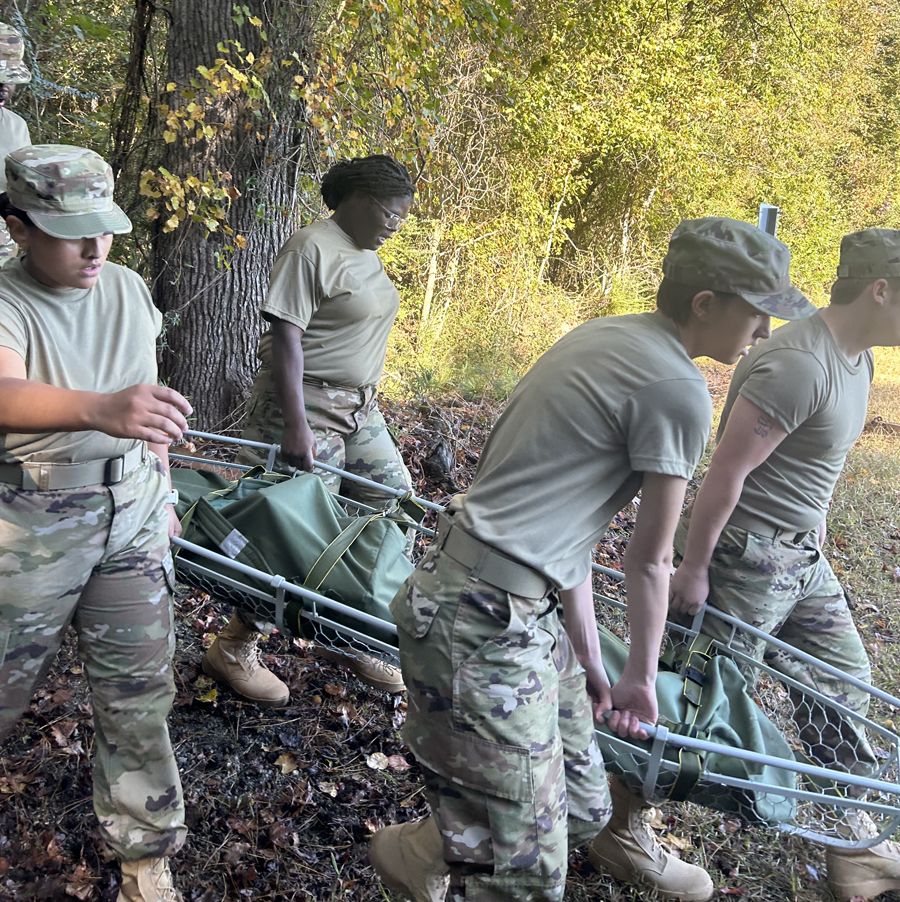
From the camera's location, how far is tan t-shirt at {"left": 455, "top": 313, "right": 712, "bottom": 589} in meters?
1.79

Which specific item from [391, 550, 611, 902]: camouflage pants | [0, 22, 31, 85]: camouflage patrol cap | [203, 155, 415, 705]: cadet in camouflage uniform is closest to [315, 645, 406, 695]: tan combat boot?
[203, 155, 415, 705]: cadet in camouflage uniform

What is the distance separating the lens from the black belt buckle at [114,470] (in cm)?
217

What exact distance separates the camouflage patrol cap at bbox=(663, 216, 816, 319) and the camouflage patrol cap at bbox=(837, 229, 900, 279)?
869mm

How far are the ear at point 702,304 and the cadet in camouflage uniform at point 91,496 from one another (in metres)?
1.21

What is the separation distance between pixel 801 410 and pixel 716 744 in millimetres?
1099

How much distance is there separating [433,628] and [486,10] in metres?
4.58

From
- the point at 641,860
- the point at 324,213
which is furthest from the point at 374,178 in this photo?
the point at 324,213

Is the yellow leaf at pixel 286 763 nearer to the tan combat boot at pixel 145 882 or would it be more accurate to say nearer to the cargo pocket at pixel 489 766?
the tan combat boot at pixel 145 882

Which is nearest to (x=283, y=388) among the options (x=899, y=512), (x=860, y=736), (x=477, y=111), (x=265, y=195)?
(x=265, y=195)

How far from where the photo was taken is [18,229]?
2047mm

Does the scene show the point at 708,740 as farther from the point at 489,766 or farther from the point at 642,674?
the point at 489,766

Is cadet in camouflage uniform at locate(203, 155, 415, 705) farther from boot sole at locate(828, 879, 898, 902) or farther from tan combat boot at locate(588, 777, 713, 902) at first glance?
boot sole at locate(828, 879, 898, 902)

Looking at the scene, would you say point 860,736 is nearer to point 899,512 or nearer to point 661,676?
point 661,676

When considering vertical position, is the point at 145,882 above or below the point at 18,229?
below
